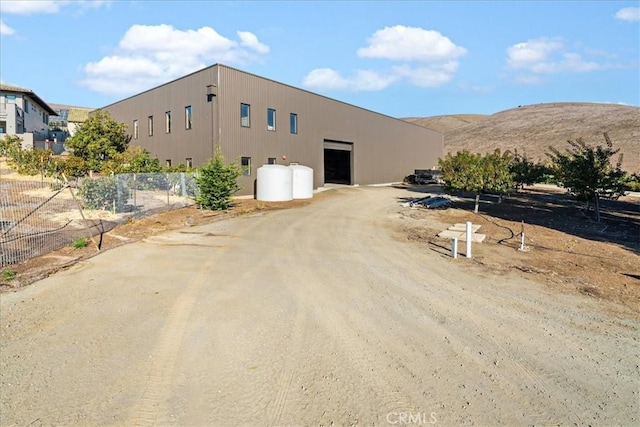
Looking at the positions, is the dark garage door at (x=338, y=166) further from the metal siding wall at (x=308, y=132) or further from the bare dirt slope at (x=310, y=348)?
the bare dirt slope at (x=310, y=348)

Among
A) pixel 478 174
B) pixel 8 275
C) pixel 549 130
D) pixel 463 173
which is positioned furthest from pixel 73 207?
pixel 549 130

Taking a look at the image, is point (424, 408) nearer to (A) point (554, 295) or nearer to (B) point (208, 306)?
(B) point (208, 306)

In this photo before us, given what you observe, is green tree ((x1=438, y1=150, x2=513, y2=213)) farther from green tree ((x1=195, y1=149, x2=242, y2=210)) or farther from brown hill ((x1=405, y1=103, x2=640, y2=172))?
brown hill ((x1=405, y1=103, x2=640, y2=172))

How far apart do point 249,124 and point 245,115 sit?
655mm

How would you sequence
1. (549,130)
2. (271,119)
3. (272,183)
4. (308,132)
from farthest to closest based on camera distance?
(549,130)
(308,132)
(271,119)
(272,183)

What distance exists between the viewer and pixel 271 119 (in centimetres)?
2823

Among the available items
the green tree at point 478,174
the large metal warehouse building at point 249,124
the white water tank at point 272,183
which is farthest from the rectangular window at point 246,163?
the green tree at point 478,174

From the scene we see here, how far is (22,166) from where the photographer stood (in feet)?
86.5

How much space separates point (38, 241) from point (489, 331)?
41.1 feet

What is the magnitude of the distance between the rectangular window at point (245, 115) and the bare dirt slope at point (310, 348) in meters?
17.6

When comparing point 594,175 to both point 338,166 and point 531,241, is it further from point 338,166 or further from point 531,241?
point 338,166

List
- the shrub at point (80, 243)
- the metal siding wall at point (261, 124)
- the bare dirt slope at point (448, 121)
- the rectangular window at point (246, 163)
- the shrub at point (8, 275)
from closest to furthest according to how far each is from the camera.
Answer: the shrub at point (8, 275)
the shrub at point (80, 243)
the metal siding wall at point (261, 124)
the rectangular window at point (246, 163)
the bare dirt slope at point (448, 121)

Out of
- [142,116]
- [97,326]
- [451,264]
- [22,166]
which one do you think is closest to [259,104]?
[142,116]

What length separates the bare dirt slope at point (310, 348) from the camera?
4.17m
